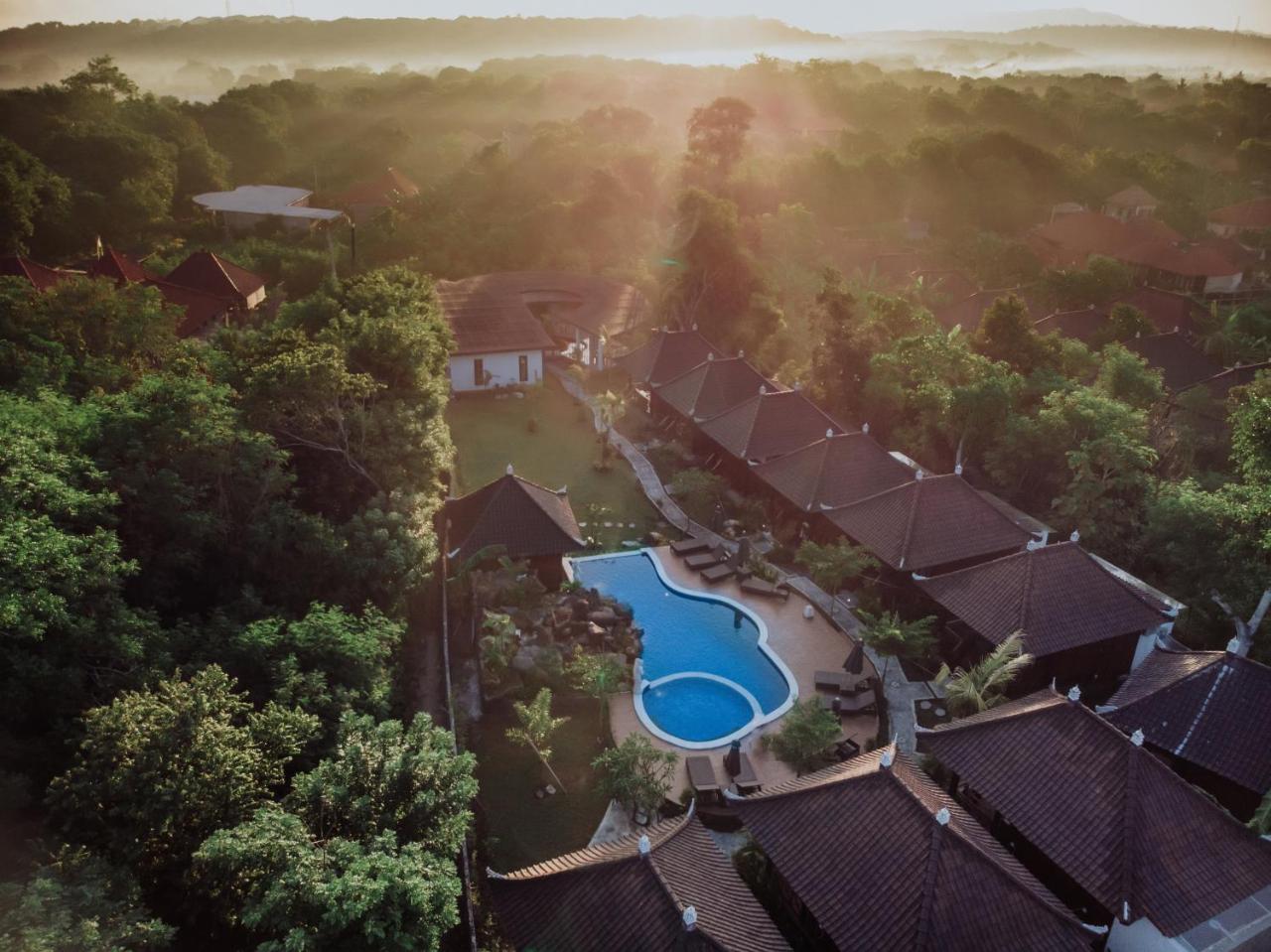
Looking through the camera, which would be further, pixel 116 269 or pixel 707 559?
pixel 116 269

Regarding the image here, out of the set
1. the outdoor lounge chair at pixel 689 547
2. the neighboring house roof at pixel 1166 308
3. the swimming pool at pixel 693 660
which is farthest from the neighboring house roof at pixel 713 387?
the neighboring house roof at pixel 1166 308

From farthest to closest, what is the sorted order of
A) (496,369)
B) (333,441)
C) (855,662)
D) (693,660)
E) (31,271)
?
(496,369) < (31,271) < (333,441) < (693,660) < (855,662)

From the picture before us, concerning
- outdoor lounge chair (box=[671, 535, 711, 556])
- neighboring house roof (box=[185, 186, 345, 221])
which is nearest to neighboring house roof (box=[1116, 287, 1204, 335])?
outdoor lounge chair (box=[671, 535, 711, 556])

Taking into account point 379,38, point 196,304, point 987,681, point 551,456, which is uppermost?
point 379,38

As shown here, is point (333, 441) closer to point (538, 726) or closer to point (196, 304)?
point (538, 726)

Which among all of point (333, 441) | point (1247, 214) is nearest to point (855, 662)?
point (333, 441)

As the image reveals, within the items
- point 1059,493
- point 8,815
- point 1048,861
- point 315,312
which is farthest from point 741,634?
point 315,312

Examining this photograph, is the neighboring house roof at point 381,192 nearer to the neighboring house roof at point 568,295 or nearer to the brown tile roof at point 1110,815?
the neighboring house roof at point 568,295

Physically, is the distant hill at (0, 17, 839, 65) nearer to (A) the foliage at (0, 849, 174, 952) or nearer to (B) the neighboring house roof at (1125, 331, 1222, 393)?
(A) the foliage at (0, 849, 174, 952)
